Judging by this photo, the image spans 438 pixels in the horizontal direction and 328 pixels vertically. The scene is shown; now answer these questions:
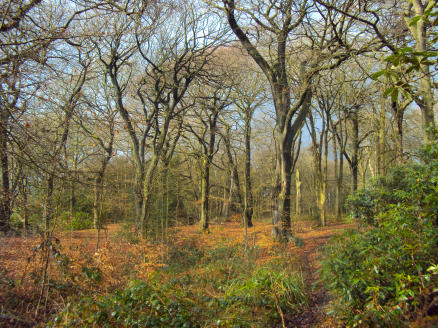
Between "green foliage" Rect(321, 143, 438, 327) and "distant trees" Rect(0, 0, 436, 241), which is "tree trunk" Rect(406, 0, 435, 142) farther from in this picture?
"green foliage" Rect(321, 143, 438, 327)

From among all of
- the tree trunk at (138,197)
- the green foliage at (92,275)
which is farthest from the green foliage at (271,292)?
the tree trunk at (138,197)

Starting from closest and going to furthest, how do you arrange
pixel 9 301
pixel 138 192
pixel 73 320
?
pixel 73 320
pixel 9 301
pixel 138 192

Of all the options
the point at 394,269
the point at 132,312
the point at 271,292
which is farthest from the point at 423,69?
the point at 132,312

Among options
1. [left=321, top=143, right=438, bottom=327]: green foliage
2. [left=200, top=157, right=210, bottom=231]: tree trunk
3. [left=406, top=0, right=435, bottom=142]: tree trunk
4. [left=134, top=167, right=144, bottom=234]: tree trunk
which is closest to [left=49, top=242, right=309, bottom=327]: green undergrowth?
[left=321, top=143, right=438, bottom=327]: green foliage

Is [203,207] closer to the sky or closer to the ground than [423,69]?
closer to the ground

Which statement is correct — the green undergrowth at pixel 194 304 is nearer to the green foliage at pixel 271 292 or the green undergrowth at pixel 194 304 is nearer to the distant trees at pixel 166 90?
the green foliage at pixel 271 292

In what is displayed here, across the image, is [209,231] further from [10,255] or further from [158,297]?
[158,297]

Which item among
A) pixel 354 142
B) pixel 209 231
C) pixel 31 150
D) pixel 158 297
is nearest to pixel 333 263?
pixel 158 297

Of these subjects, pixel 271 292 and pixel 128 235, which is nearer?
pixel 271 292

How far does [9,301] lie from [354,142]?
56.6 ft

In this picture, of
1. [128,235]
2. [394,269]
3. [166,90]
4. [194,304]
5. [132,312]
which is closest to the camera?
[394,269]

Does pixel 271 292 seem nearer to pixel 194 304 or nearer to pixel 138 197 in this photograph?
pixel 194 304

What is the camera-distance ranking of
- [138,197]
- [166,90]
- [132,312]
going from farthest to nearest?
[166,90] → [138,197] → [132,312]

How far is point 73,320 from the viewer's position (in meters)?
3.57
